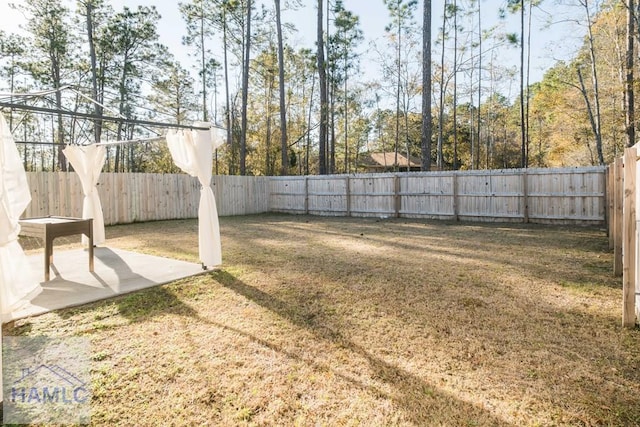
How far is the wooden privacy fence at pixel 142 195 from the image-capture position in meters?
8.77

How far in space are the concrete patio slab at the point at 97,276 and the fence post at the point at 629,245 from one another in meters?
Answer: 4.34

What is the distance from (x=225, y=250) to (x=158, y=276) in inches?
71.3

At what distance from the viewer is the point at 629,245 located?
2646mm

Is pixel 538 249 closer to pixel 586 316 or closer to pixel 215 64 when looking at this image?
pixel 586 316

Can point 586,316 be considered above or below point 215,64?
below

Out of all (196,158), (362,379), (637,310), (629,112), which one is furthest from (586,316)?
(629,112)

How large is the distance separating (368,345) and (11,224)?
2647mm

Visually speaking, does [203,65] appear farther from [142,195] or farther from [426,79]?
[426,79]

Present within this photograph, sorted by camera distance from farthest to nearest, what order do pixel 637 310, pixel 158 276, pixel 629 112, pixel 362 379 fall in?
pixel 629 112, pixel 158 276, pixel 637 310, pixel 362 379

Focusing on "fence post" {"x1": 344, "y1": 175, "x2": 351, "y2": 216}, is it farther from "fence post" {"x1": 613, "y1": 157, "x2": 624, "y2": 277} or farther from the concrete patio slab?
"fence post" {"x1": 613, "y1": 157, "x2": 624, "y2": 277}

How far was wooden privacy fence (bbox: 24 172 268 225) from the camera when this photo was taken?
8773 millimetres

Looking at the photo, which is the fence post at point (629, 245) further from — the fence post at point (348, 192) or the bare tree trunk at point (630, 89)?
the fence post at point (348, 192)

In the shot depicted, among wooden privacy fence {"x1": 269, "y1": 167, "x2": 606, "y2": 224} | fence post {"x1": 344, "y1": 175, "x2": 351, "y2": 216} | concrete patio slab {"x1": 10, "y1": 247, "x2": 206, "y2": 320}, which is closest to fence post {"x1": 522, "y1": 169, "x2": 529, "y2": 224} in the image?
wooden privacy fence {"x1": 269, "y1": 167, "x2": 606, "y2": 224}

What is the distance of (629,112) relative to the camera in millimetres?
8680
